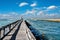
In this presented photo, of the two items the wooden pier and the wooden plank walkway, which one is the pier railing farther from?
the wooden plank walkway

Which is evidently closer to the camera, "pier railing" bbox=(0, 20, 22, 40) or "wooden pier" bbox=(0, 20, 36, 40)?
"wooden pier" bbox=(0, 20, 36, 40)

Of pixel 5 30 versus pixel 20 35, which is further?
pixel 5 30

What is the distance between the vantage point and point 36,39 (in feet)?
15.7

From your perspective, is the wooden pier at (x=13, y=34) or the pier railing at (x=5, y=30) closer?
the wooden pier at (x=13, y=34)

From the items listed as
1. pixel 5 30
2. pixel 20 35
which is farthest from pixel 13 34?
pixel 5 30

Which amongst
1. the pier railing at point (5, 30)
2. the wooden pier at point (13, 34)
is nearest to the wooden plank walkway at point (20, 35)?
the wooden pier at point (13, 34)

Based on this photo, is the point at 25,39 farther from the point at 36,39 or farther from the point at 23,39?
the point at 36,39

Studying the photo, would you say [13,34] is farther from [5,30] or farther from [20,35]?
[5,30]

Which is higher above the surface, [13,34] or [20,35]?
[13,34]

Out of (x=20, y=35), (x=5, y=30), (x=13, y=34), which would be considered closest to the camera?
(x=13, y=34)

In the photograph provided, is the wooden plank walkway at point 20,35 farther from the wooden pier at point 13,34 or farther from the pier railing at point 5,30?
the pier railing at point 5,30

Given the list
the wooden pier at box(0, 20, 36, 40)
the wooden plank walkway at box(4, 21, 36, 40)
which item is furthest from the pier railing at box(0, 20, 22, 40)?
the wooden plank walkway at box(4, 21, 36, 40)

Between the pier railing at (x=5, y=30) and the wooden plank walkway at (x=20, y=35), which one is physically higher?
the pier railing at (x=5, y=30)

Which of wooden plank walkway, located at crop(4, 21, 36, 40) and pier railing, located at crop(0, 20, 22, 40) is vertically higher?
pier railing, located at crop(0, 20, 22, 40)
